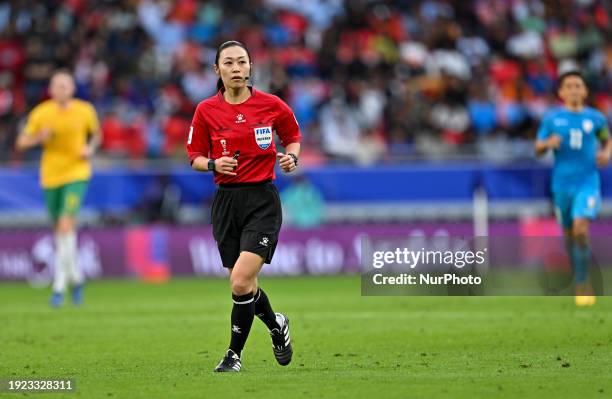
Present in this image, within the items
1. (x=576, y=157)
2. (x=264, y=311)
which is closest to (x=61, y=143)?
(x=576, y=157)

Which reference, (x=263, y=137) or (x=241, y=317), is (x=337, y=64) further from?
(x=241, y=317)

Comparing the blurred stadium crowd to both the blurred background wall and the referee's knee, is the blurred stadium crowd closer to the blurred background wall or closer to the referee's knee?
the blurred background wall

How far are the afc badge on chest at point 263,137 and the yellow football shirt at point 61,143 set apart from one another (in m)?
8.45

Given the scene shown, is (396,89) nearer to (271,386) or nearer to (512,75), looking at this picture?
(512,75)

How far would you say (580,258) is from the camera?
16.3 m

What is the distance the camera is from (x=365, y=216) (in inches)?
999

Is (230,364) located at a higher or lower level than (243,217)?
lower

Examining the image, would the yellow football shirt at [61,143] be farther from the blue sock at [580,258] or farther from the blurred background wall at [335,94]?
the blue sock at [580,258]

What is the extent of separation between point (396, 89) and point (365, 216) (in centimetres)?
413

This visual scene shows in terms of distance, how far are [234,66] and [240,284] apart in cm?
171

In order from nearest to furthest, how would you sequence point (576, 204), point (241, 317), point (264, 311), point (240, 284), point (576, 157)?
point (240, 284)
point (241, 317)
point (264, 311)
point (576, 204)
point (576, 157)

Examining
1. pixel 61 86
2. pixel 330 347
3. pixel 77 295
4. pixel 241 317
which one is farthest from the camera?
pixel 77 295

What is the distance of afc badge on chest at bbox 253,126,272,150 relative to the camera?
10250mm

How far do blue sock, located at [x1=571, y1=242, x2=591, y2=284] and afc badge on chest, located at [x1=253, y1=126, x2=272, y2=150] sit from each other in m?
7.06
